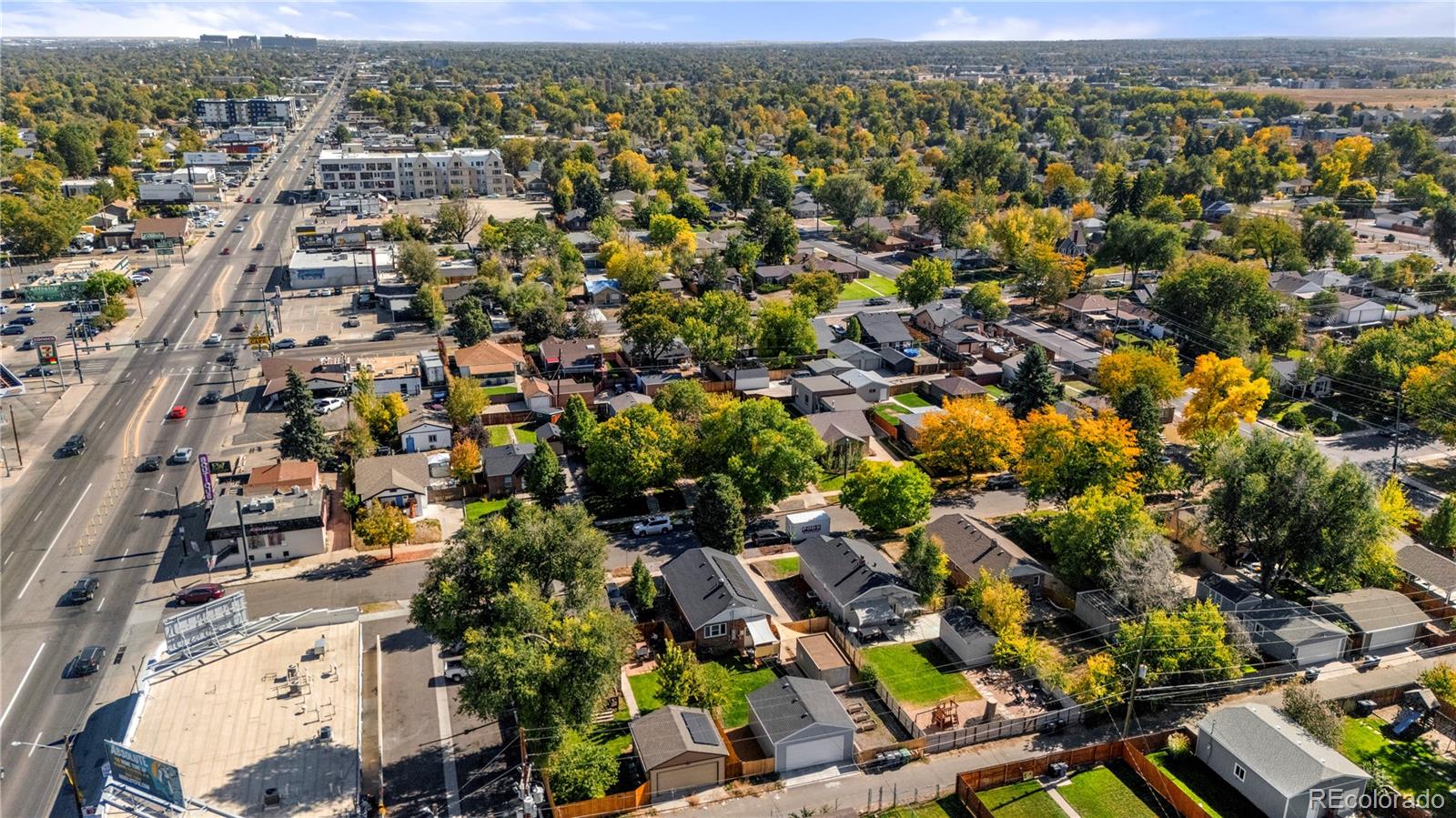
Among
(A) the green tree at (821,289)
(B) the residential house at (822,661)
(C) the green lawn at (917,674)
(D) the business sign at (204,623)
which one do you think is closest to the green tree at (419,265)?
(A) the green tree at (821,289)

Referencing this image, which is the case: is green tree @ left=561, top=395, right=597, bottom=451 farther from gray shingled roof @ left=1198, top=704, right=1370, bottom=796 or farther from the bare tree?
gray shingled roof @ left=1198, top=704, right=1370, bottom=796

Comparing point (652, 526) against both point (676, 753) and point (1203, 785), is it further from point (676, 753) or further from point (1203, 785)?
point (1203, 785)

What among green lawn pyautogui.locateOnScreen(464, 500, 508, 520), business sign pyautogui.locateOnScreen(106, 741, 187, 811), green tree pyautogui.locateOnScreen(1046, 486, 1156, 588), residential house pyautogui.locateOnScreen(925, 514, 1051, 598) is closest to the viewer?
business sign pyautogui.locateOnScreen(106, 741, 187, 811)

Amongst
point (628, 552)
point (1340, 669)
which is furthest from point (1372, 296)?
point (628, 552)

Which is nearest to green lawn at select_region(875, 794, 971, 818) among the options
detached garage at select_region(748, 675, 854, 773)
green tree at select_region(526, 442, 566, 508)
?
detached garage at select_region(748, 675, 854, 773)

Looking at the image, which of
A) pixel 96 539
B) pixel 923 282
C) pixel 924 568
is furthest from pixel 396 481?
pixel 923 282

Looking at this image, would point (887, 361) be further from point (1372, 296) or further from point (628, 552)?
point (1372, 296)

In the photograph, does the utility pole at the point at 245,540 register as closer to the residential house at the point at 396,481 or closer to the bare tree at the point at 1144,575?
the residential house at the point at 396,481
